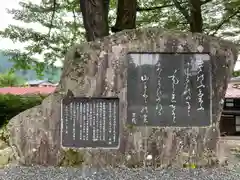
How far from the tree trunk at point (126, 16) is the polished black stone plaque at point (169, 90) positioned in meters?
2.71

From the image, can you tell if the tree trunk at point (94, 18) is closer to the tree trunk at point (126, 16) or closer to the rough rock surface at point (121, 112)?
the tree trunk at point (126, 16)

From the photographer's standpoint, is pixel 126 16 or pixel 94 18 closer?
pixel 94 18

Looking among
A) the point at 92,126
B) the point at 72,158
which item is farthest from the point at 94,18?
the point at 72,158

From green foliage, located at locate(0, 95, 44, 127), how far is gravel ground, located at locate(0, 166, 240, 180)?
275 inches

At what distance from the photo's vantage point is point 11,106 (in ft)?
40.9

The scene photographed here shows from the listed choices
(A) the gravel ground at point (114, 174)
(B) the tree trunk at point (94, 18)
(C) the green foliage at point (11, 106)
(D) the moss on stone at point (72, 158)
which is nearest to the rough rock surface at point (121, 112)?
(D) the moss on stone at point (72, 158)

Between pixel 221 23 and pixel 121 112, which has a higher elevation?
pixel 221 23

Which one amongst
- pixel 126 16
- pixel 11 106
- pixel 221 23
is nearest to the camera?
pixel 126 16

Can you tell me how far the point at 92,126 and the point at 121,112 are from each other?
49cm

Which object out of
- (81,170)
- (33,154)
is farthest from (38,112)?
(81,170)

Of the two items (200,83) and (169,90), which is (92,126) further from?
(200,83)

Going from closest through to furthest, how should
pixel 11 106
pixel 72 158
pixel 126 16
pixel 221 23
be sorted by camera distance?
1. pixel 72 158
2. pixel 126 16
3. pixel 11 106
4. pixel 221 23

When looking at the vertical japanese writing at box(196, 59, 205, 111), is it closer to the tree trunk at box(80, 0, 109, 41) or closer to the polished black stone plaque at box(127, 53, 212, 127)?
the polished black stone plaque at box(127, 53, 212, 127)

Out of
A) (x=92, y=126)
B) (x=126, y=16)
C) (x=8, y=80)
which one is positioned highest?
(x=8, y=80)
